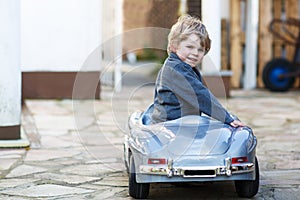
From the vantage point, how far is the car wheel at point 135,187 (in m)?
4.20

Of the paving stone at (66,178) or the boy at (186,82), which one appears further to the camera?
the paving stone at (66,178)

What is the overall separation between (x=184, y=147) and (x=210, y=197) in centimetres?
44

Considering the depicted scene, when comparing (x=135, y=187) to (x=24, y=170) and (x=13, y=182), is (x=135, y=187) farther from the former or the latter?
(x=24, y=170)

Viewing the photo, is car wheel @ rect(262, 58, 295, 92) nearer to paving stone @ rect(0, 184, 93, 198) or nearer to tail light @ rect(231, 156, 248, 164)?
paving stone @ rect(0, 184, 93, 198)

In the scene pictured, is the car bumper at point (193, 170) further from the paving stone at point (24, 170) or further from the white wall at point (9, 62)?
the white wall at point (9, 62)

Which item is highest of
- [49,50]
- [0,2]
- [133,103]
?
[0,2]

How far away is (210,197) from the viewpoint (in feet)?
14.3

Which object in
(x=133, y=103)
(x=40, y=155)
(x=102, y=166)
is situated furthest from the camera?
(x=133, y=103)

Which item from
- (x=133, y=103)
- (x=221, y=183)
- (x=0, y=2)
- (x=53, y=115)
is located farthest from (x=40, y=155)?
(x=133, y=103)

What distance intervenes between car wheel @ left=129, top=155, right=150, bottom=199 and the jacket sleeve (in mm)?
473

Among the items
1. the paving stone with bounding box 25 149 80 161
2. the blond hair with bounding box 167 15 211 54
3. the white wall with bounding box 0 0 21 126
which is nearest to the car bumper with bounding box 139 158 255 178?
the blond hair with bounding box 167 15 211 54

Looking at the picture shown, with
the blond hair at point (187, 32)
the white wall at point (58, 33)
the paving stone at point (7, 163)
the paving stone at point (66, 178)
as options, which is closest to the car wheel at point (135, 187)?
the paving stone at point (66, 178)

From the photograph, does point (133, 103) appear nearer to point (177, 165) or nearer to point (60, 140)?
point (60, 140)

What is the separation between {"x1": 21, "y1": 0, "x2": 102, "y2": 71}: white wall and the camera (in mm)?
8859
